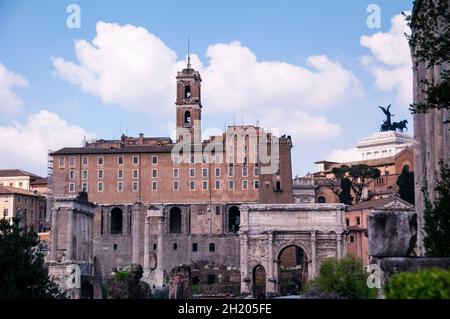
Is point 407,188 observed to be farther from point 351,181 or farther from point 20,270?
point 20,270

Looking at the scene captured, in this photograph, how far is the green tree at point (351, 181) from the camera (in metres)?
71.5

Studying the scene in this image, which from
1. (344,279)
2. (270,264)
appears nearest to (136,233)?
(270,264)

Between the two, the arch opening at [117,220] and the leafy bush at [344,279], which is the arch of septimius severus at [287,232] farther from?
the arch opening at [117,220]

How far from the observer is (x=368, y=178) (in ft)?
245

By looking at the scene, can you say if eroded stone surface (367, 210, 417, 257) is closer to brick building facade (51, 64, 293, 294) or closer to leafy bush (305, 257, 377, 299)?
leafy bush (305, 257, 377, 299)

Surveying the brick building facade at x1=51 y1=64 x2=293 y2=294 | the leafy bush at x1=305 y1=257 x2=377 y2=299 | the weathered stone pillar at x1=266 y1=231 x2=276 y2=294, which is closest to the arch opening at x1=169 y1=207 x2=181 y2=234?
the brick building facade at x1=51 y1=64 x2=293 y2=294

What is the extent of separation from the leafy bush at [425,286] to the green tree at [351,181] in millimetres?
65396

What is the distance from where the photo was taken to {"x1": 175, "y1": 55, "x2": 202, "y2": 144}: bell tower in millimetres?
75812

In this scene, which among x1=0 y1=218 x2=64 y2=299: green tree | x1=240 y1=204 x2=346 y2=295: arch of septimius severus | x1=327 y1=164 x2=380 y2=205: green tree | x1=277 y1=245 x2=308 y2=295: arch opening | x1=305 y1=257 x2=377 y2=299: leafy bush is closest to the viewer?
x1=0 y1=218 x2=64 y2=299: green tree

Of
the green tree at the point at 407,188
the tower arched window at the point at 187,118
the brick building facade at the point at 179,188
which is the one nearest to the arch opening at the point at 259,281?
the brick building facade at the point at 179,188

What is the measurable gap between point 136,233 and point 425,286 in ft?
189

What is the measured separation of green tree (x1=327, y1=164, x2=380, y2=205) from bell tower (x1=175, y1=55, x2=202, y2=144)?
13426mm

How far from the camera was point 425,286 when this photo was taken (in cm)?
575

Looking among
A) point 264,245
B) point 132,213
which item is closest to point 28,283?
point 264,245
